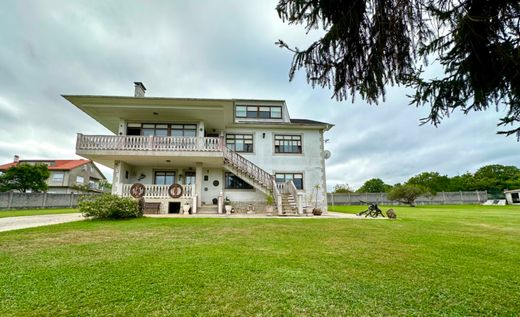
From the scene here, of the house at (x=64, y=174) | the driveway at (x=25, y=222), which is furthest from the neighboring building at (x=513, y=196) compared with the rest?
the house at (x=64, y=174)

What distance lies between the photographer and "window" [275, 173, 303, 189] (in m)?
16.1

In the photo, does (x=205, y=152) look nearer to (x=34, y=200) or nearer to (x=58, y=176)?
(x=34, y=200)

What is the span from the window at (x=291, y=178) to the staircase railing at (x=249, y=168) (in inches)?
48.4

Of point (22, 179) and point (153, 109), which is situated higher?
point (153, 109)

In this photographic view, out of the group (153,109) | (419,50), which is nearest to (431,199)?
(153,109)

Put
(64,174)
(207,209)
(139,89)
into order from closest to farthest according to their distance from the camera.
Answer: (207,209) → (139,89) → (64,174)

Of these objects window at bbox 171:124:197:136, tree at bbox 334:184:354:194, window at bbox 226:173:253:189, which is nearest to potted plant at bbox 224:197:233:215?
window at bbox 226:173:253:189

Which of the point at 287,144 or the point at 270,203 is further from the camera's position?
the point at 287,144

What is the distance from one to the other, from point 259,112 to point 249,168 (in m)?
5.46

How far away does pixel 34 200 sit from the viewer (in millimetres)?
18719

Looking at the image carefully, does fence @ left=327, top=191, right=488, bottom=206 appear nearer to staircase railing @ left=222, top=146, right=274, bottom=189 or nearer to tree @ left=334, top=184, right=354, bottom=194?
tree @ left=334, top=184, right=354, bottom=194

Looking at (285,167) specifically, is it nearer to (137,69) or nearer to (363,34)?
(137,69)

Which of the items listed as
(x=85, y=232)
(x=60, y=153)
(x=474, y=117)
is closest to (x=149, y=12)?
(x=85, y=232)

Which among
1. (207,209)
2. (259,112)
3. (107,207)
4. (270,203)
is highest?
(259,112)
